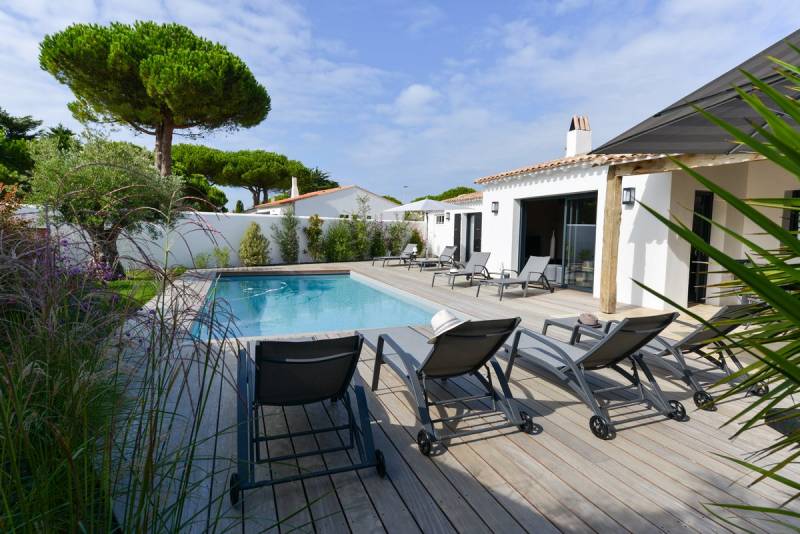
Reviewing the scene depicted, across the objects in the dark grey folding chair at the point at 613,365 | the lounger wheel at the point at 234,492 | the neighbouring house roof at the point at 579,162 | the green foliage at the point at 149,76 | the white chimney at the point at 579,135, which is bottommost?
the lounger wheel at the point at 234,492

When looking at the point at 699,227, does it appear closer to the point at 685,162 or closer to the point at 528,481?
the point at 685,162

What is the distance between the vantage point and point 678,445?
118 inches

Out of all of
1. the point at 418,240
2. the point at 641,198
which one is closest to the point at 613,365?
the point at 641,198

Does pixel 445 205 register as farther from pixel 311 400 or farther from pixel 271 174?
pixel 271 174

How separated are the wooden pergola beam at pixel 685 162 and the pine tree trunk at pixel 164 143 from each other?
1486 centimetres

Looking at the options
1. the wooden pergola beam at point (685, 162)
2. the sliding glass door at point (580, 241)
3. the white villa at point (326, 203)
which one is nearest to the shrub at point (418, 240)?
the white villa at point (326, 203)

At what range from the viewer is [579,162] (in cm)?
927

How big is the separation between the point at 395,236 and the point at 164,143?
9.41m

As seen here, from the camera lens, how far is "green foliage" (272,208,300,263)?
634 inches

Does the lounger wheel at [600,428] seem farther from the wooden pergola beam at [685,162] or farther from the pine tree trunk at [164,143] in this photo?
the pine tree trunk at [164,143]

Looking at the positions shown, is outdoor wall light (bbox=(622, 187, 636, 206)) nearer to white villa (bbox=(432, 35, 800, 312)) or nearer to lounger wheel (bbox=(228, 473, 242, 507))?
white villa (bbox=(432, 35, 800, 312))

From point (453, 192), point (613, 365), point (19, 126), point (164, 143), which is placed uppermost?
point (19, 126)

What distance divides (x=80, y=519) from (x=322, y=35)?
1153cm

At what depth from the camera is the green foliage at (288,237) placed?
16.1 metres
